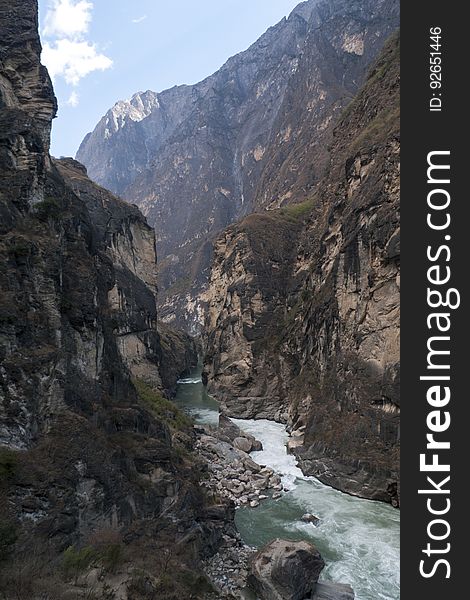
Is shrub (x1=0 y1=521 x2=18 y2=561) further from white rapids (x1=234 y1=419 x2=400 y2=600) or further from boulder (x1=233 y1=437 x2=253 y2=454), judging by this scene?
boulder (x1=233 y1=437 x2=253 y2=454)

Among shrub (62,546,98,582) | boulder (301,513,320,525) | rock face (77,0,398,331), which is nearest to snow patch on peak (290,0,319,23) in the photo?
rock face (77,0,398,331)

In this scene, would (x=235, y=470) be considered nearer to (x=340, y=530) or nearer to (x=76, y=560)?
(x=340, y=530)

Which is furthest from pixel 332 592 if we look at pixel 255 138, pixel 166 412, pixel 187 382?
pixel 255 138

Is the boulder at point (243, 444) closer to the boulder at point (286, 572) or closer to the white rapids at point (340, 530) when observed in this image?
the white rapids at point (340, 530)

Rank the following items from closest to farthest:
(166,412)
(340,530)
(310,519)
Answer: (340,530), (310,519), (166,412)

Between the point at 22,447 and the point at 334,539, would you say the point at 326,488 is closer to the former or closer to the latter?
the point at 334,539

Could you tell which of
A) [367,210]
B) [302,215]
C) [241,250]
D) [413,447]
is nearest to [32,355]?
[413,447]
